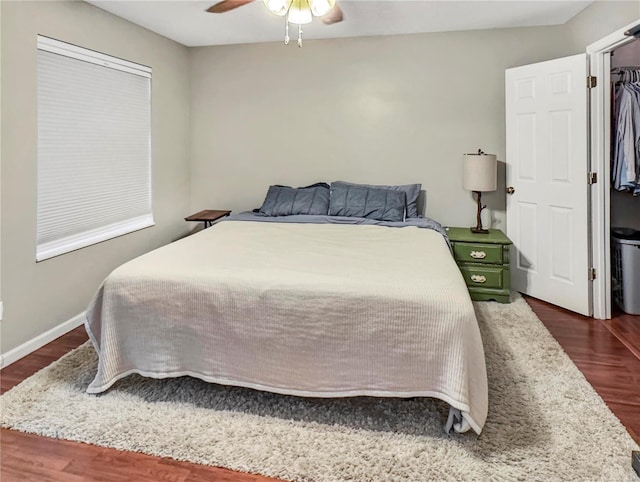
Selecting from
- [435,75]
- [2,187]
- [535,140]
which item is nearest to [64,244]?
[2,187]

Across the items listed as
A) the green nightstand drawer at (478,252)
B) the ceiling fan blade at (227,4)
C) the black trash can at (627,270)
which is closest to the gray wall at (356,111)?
the green nightstand drawer at (478,252)

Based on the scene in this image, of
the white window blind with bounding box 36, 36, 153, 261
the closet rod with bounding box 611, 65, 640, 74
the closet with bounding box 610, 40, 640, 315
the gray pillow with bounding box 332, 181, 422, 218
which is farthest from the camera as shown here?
the gray pillow with bounding box 332, 181, 422, 218

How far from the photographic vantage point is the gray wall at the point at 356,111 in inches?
163

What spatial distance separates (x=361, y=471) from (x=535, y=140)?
3.12 metres

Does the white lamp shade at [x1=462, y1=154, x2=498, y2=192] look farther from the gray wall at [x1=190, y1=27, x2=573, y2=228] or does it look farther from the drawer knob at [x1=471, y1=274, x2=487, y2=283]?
the drawer knob at [x1=471, y1=274, x2=487, y2=283]

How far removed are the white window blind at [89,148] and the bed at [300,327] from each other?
1101 mm

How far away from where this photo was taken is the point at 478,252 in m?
3.72

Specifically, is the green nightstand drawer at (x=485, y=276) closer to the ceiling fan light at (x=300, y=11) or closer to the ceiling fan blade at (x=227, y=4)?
the ceiling fan light at (x=300, y=11)

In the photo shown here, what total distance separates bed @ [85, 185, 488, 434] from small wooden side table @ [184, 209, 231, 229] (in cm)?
178

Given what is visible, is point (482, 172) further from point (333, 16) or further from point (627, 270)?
point (333, 16)

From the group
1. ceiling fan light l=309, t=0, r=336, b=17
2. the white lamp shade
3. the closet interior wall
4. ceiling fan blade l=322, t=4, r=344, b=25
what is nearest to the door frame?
the closet interior wall

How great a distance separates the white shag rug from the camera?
1739 mm

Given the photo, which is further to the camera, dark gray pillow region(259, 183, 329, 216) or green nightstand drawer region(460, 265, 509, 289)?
dark gray pillow region(259, 183, 329, 216)

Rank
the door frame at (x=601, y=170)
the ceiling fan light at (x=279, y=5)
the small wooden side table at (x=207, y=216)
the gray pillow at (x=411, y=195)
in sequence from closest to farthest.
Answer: the ceiling fan light at (x=279, y=5) < the door frame at (x=601, y=170) < the gray pillow at (x=411, y=195) < the small wooden side table at (x=207, y=216)
